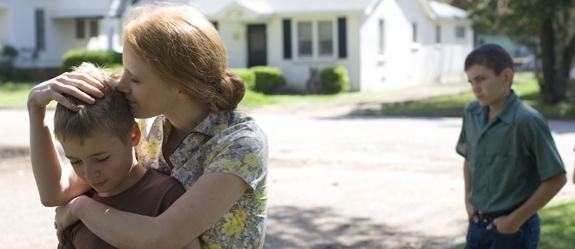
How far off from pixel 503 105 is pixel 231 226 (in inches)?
94.9

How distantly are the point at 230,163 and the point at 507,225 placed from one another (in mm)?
2313

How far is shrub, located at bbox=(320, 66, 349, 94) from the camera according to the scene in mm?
31562

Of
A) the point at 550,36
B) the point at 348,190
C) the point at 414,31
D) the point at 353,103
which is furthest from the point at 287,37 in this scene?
the point at 348,190

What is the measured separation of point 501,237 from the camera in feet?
14.1

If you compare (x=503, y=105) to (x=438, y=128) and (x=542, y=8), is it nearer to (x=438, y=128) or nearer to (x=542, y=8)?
(x=438, y=128)

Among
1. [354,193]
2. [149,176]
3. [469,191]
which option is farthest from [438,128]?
[149,176]

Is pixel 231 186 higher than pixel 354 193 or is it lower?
higher

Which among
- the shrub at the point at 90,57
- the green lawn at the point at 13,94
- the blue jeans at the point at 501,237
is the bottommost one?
the green lawn at the point at 13,94

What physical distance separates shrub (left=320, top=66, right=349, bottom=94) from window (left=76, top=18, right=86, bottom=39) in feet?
47.0

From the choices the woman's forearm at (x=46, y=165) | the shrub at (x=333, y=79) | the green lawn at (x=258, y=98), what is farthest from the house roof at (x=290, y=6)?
the woman's forearm at (x=46, y=165)

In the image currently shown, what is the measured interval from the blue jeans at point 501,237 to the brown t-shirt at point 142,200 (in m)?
2.39

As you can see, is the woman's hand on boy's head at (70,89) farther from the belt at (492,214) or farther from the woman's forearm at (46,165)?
the belt at (492,214)

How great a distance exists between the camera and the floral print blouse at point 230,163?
2.28 meters

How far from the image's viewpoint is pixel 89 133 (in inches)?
87.7
